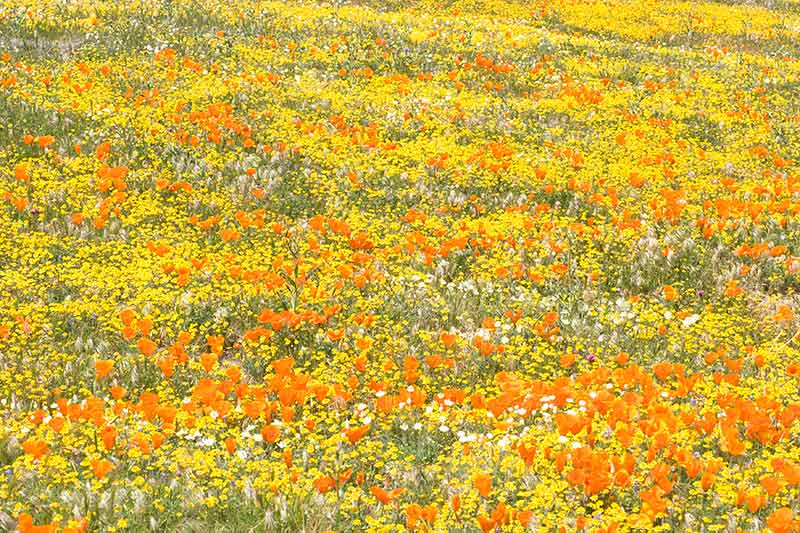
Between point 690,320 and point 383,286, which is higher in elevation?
point 690,320

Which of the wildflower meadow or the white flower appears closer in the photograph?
the wildflower meadow

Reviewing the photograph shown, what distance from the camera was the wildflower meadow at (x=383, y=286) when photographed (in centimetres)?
517

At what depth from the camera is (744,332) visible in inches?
317

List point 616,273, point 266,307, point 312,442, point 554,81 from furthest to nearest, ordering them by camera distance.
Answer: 1. point 554,81
2. point 616,273
3. point 266,307
4. point 312,442

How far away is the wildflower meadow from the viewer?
17.0 ft

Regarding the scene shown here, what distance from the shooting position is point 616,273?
9164 millimetres

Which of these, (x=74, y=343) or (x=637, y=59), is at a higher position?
(x=637, y=59)

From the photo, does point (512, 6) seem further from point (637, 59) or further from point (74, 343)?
point (74, 343)

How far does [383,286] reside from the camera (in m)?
8.43

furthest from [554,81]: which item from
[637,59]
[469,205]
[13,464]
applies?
[13,464]

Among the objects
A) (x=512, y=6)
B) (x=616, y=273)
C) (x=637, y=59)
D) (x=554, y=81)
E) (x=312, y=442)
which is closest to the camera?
(x=312, y=442)

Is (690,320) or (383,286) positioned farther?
(383,286)

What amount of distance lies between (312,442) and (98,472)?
64.7 inches

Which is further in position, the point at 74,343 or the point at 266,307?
the point at 266,307
